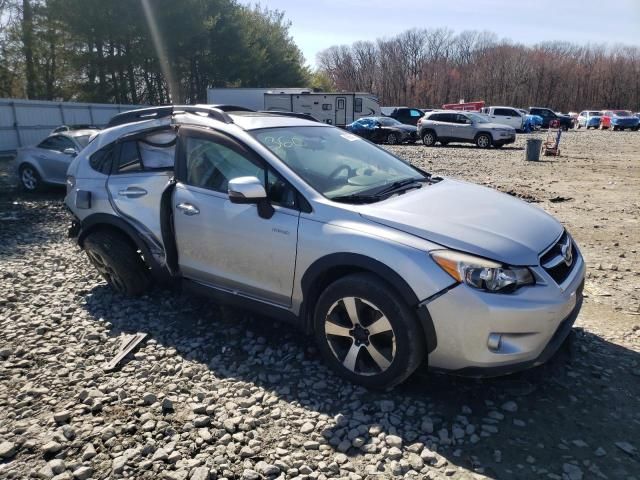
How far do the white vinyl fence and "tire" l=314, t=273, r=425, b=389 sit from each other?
17.3m

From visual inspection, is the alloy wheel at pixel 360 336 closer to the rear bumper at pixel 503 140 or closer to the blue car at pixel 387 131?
the rear bumper at pixel 503 140

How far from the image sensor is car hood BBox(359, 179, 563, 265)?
9.06 feet

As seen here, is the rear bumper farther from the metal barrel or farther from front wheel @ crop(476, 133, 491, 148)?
the metal barrel

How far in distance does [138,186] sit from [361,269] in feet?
7.66

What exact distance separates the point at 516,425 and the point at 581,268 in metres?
1.19

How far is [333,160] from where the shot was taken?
3768mm

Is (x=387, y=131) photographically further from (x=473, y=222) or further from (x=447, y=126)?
(x=473, y=222)

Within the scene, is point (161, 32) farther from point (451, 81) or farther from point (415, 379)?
point (451, 81)

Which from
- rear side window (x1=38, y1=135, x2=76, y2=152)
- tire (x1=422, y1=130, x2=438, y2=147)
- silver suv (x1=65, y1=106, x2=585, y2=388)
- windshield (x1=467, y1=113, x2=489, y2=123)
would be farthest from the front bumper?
tire (x1=422, y1=130, x2=438, y2=147)

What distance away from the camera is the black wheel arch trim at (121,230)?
4215mm

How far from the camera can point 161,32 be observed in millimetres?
28625

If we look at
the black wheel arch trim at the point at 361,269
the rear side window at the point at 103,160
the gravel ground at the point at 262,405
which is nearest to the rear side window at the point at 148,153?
the rear side window at the point at 103,160

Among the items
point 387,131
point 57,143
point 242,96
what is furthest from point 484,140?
point 57,143

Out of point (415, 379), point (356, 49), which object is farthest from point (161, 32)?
point (356, 49)
